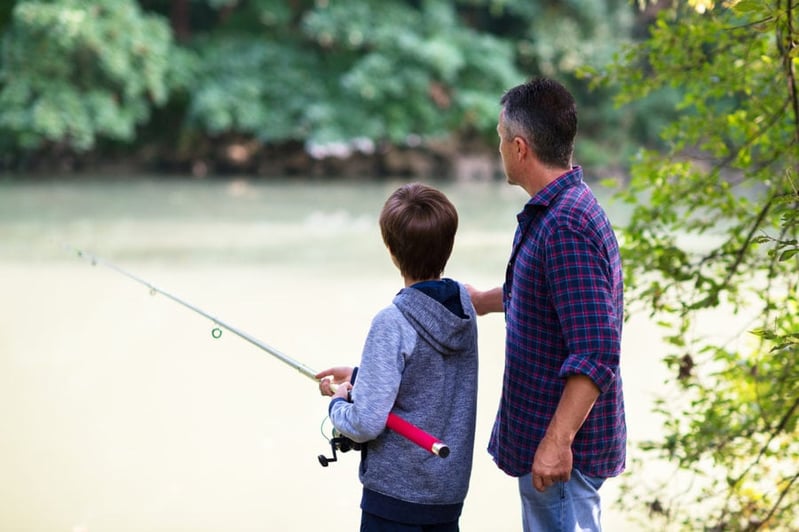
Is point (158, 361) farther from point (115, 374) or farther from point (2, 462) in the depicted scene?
point (2, 462)

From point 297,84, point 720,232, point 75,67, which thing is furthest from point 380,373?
point 297,84

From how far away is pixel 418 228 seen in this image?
1932 millimetres

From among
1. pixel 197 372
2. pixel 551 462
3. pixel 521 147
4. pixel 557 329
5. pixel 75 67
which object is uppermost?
pixel 75 67

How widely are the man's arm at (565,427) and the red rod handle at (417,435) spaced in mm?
162

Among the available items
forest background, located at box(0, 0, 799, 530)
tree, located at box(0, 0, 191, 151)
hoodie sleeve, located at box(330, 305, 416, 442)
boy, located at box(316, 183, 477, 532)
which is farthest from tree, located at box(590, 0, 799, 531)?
tree, located at box(0, 0, 191, 151)

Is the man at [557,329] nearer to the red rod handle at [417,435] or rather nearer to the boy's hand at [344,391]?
the red rod handle at [417,435]

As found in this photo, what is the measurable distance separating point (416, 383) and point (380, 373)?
0.09 metres

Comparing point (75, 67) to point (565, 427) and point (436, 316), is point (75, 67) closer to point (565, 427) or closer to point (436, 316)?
point (436, 316)

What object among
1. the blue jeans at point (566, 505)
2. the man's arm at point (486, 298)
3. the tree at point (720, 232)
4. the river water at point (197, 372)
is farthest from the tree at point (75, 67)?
the blue jeans at point (566, 505)

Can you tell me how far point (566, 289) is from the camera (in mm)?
1846

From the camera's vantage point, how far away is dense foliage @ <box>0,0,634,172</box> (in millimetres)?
15570

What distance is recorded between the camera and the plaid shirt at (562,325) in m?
1.84

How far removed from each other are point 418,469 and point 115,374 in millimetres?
3989

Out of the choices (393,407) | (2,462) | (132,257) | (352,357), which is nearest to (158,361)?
(352,357)
